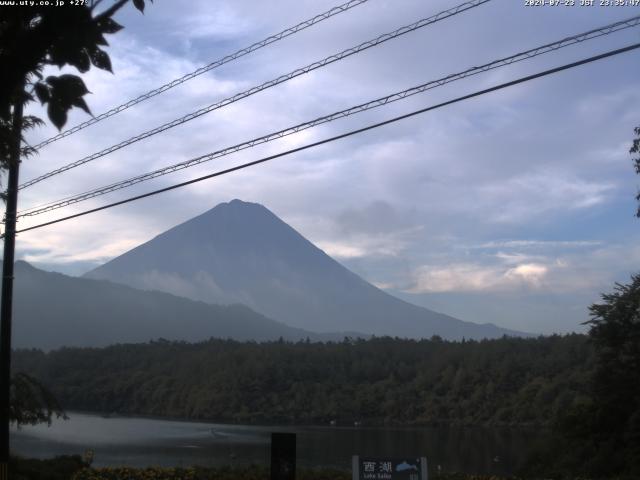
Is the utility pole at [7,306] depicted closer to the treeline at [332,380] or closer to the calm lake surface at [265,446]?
the calm lake surface at [265,446]

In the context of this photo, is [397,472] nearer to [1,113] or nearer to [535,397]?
[1,113]

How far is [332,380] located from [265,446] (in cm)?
4300

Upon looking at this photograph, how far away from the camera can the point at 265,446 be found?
3831 cm

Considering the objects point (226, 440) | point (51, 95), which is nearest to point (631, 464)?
point (51, 95)

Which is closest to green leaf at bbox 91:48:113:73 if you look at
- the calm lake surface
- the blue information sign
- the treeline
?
the blue information sign

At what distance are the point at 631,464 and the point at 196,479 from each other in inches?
521

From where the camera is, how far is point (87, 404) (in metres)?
84.0

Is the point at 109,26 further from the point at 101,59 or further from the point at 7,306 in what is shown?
the point at 7,306

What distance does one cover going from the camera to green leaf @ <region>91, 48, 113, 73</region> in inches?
182

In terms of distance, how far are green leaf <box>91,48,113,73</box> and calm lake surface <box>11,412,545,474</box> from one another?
2213cm

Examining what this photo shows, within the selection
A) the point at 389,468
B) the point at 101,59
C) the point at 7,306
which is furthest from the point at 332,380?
the point at 101,59

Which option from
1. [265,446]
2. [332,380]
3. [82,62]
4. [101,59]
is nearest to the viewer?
[82,62]

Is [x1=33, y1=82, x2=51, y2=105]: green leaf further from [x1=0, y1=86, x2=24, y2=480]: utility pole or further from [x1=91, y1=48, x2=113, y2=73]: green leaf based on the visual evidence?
[x1=0, y1=86, x2=24, y2=480]: utility pole

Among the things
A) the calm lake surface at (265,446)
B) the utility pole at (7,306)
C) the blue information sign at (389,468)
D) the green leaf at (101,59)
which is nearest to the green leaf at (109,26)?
the green leaf at (101,59)
